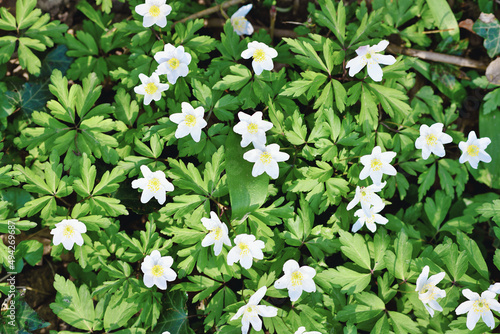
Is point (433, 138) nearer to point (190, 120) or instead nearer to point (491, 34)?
point (491, 34)

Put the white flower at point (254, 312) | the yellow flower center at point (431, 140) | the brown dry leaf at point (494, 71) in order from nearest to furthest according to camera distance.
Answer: the white flower at point (254, 312) < the yellow flower center at point (431, 140) < the brown dry leaf at point (494, 71)

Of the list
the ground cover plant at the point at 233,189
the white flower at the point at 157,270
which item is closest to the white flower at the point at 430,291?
the ground cover plant at the point at 233,189

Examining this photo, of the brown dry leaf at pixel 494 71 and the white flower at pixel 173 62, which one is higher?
the white flower at pixel 173 62

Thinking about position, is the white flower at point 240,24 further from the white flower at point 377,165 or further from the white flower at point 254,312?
the white flower at point 254,312

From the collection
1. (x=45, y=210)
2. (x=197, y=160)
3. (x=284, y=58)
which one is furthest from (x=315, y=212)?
(x=45, y=210)

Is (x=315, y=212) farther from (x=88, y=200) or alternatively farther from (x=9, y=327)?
(x=9, y=327)

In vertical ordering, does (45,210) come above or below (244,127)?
below

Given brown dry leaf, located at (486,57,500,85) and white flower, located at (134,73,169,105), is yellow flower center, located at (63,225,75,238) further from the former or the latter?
brown dry leaf, located at (486,57,500,85)
